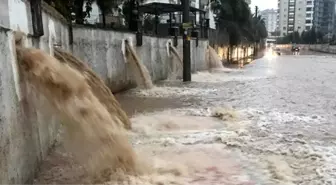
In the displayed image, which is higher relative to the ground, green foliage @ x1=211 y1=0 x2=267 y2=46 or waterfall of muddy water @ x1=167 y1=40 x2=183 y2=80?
green foliage @ x1=211 y1=0 x2=267 y2=46

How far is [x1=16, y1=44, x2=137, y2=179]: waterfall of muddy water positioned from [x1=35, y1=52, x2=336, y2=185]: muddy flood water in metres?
0.28

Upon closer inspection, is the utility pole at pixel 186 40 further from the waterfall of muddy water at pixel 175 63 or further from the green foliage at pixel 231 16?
the green foliage at pixel 231 16

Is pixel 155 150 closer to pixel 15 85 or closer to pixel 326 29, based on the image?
pixel 15 85

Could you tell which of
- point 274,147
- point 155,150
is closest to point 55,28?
point 155,150

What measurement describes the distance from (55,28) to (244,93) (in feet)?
23.0

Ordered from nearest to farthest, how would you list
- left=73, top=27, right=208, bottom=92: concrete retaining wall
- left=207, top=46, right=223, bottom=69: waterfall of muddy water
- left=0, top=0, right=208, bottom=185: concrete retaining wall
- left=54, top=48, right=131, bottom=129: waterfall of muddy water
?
left=0, top=0, right=208, bottom=185: concrete retaining wall, left=54, top=48, right=131, bottom=129: waterfall of muddy water, left=73, top=27, right=208, bottom=92: concrete retaining wall, left=207, top=46, right=223, bottom=69: waterfall of muddy water

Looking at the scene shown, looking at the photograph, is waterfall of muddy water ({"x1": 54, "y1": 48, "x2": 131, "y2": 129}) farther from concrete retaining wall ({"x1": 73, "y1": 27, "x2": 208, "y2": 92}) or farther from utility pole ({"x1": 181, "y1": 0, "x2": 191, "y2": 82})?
utility pole ({"x1": 181, "y1": 0, "x2": 191, "y2": 82})

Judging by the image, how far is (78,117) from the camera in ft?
14.8

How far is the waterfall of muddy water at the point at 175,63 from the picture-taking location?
18.2 meters

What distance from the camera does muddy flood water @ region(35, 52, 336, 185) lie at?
4.61 m

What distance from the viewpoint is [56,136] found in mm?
6281

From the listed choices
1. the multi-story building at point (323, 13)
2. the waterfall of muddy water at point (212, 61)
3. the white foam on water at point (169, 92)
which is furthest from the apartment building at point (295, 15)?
the white foam on water at point (169, 92)

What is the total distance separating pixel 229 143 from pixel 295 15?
149843 mm

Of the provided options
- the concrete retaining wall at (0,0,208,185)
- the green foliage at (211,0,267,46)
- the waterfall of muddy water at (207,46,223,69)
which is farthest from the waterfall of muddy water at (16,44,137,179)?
the green foliage at (211,0,267,46)
